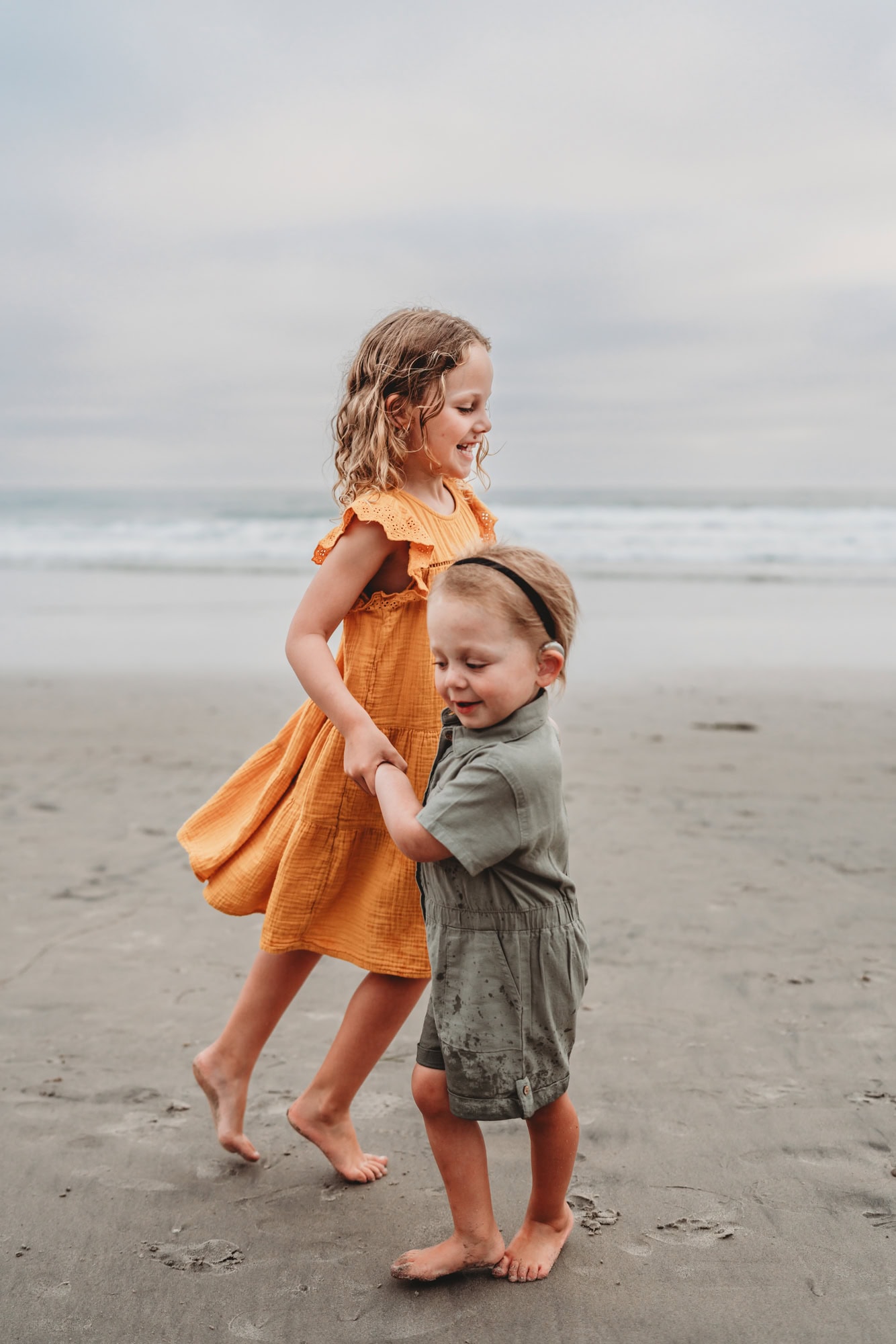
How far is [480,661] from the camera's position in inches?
73.1

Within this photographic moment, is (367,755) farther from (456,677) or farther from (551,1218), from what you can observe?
(551,1218)

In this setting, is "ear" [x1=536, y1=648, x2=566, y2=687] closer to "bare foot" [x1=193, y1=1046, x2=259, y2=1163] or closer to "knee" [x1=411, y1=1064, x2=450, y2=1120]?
"knee" [x1=411, y1=1064, x2=450, y2=1120]

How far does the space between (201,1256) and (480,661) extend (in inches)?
49.7

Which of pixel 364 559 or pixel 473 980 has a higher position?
pixel 364 559

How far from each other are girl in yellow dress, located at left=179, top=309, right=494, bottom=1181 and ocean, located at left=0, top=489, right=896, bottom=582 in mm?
14628

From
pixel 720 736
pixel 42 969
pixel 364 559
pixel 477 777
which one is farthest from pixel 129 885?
pixel 720 736

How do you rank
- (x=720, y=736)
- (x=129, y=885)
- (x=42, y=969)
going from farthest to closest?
(x=720, y=736) < (x=129, y=885) < (x=42, y=969)

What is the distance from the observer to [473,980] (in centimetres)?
190

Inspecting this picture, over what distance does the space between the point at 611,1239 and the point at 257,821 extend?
107 centimetres

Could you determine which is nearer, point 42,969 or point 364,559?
point 364,559

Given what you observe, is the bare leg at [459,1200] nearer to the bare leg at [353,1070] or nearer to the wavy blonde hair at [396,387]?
the bare leg at [353,1070]

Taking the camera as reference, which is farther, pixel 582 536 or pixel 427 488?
pixel 582 536

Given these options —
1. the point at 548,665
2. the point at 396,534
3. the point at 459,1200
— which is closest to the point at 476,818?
the point at 548,665

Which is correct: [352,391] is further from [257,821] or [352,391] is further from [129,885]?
[129,885]
